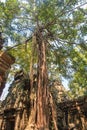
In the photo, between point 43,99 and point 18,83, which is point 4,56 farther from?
point 18,83

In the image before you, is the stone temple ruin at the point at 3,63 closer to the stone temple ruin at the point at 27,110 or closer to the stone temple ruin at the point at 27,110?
the stone temple ruin at the point at 27,110

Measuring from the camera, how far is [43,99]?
21.2 feet

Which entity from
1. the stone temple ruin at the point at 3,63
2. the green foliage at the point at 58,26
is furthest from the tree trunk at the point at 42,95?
the green foliage at the point at 58,26

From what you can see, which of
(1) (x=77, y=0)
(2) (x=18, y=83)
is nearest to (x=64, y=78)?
(2) (x=18, y=83)

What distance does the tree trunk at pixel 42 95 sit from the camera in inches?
236

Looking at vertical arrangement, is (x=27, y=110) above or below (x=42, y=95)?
above

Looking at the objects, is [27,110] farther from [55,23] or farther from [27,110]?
[55,23]

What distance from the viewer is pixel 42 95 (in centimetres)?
660

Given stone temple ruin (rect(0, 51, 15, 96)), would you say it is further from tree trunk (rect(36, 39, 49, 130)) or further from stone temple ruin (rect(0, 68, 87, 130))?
stone temple ruin (rect(0, 68, 87, 130))

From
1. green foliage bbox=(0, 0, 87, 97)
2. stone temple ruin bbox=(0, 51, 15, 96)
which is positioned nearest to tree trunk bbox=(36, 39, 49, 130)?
stone temple ruin bbox=(0, 51, 15, 96)

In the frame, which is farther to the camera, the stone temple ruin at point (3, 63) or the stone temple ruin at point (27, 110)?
the stone temple ruin at point (27, 110)

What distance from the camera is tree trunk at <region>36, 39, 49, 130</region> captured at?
5.99 meters

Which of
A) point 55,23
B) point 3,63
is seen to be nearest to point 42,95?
point 3,63

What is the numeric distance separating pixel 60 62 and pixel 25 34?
239 centimetres
